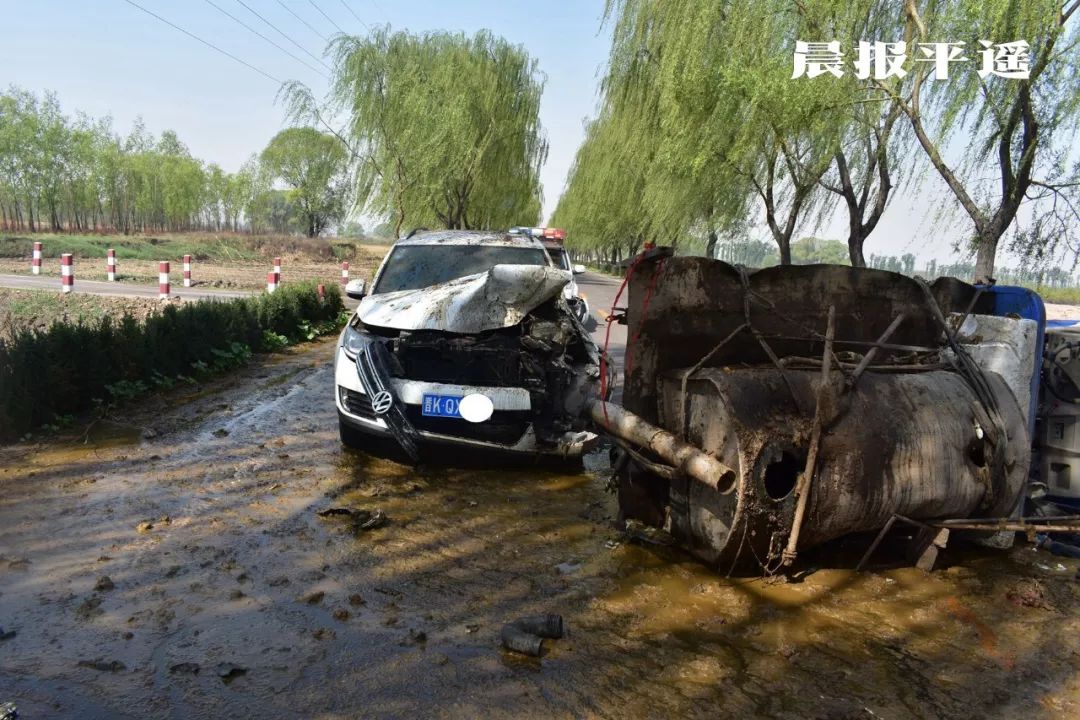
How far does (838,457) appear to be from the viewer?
344 cm

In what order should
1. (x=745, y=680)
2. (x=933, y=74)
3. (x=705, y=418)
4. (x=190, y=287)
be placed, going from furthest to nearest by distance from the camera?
(x=190, y=287), (x=933, y=74), (x=705, y=418), (x=745, y=680)

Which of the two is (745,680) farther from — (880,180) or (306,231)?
(306,231)

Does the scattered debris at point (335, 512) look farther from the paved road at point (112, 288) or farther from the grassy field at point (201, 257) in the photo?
Result: the grassy field at point (201, 257)

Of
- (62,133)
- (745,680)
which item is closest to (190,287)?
(745,680)

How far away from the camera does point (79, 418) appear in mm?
6215

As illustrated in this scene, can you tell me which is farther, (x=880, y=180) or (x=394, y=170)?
(x=394, y=170)

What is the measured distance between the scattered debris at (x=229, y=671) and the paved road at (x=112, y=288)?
14.4m

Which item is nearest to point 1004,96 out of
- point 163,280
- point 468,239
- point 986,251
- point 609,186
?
point 986,251

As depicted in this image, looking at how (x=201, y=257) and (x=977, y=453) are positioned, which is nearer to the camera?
(x=977, y=453)

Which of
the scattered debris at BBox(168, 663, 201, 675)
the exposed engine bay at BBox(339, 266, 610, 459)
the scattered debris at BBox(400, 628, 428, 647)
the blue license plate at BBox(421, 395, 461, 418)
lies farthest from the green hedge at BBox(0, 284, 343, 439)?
the scattered debris at BBox(400, 628, 428, 647)

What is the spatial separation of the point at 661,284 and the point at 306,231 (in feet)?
257

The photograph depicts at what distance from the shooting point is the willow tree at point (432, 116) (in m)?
26.0

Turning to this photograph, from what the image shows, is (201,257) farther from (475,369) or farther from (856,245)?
(475,369)

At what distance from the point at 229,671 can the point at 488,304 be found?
3.27m
